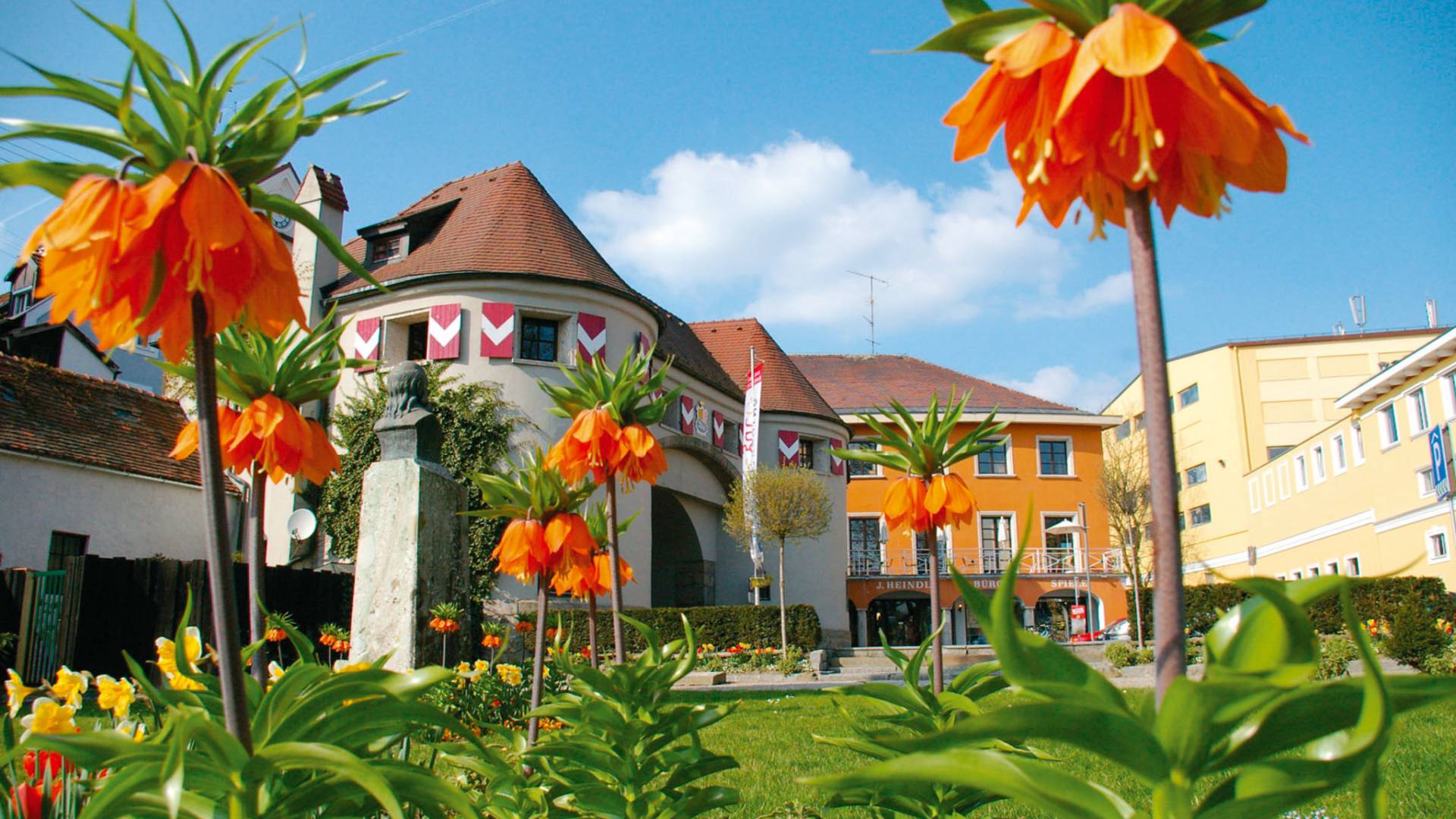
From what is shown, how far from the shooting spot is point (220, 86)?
4.84ft

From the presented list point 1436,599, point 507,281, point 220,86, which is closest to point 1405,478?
point 1436,599

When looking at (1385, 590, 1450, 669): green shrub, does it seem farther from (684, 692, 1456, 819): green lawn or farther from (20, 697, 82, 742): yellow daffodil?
(20, 697, 82, 742): yellow daffodil

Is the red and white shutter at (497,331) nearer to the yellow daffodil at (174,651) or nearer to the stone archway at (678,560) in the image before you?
the stone archway at (678,560)

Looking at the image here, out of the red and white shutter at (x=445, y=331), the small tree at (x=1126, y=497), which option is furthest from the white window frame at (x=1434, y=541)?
the red and white shutter at (x=445, y=331)

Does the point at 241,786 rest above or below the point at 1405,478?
below

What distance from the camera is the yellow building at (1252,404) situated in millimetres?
44312

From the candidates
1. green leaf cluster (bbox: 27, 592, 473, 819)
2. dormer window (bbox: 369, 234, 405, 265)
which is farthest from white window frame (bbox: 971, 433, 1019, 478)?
green leaf cluster (bbox: 27, 592, 473, 819)

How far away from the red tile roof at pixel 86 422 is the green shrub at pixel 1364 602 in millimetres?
17271

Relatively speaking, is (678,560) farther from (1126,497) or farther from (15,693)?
(15,693)

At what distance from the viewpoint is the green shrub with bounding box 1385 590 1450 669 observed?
38.3 ft

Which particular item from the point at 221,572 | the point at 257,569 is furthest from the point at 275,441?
the point at 221,572

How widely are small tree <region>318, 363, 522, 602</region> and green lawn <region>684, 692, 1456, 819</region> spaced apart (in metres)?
9.71

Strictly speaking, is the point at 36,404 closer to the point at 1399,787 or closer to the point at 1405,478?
→ the point at 1399,787

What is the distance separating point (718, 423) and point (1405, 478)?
55.5ft
